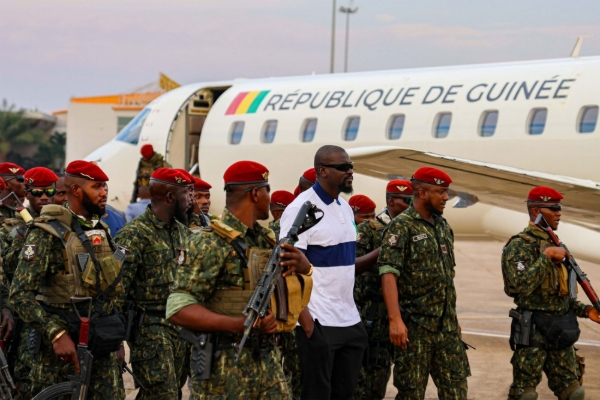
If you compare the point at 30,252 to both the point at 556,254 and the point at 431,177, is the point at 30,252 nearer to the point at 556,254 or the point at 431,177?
the point at 431,177

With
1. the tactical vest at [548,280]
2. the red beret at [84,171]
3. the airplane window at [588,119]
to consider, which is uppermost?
the airplane window at [588,119]

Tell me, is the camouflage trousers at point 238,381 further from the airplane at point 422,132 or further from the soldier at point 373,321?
the airplane at point 422,132

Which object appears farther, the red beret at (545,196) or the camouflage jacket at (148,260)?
the red beret at (545,196)

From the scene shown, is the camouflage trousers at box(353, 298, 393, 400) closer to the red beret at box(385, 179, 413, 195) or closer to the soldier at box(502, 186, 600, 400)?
the red beret at box(385, 179, 413, 195)

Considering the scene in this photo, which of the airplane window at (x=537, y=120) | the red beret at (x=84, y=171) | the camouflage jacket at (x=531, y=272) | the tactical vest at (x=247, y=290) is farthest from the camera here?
the airplane window at (x=537, y=120)

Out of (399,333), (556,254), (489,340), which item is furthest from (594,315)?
(489,340)

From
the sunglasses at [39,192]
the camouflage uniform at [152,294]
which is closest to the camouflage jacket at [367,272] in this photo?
the camouflage uniform at [152,294]

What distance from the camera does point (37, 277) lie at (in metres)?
5.38

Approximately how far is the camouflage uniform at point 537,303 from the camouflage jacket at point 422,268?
1.11 metres

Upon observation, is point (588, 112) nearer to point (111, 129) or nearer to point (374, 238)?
point (374, 238)

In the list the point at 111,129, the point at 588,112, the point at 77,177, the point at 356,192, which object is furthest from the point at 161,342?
the point at 111,129

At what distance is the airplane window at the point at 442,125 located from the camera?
44.0 ft

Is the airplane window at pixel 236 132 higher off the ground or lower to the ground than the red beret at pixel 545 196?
higher

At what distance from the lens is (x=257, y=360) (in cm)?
436
